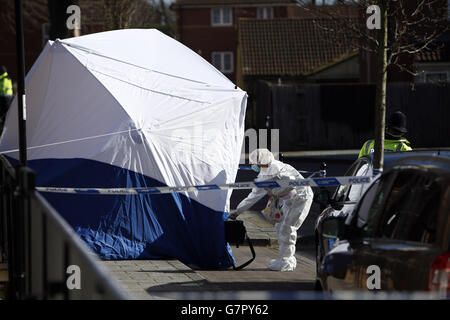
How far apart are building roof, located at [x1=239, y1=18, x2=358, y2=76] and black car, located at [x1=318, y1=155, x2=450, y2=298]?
43.0 m

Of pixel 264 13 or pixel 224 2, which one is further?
pixel 264 13

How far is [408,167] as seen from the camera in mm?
5609

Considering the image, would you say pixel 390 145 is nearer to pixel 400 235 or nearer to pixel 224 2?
pixel 400 235

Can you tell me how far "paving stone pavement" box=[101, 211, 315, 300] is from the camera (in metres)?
9.11

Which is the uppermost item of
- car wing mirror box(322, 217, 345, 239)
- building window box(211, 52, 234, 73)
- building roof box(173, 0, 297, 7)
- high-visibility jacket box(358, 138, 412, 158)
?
building roof box(173, 0, 297, 7)

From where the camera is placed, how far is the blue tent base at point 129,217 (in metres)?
10.9

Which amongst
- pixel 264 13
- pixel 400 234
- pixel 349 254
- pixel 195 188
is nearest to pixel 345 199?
pixel 195 188

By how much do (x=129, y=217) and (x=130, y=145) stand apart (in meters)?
0.93

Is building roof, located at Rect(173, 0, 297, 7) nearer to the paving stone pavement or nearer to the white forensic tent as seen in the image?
the white forensic tent

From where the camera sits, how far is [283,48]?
51.4 m

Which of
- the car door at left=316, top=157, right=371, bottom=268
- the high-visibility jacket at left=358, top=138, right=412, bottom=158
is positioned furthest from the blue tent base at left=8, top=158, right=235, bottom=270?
the high-visibility jacket at left=358, top=138, right=412, bottom=158

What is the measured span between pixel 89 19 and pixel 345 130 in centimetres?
2081
